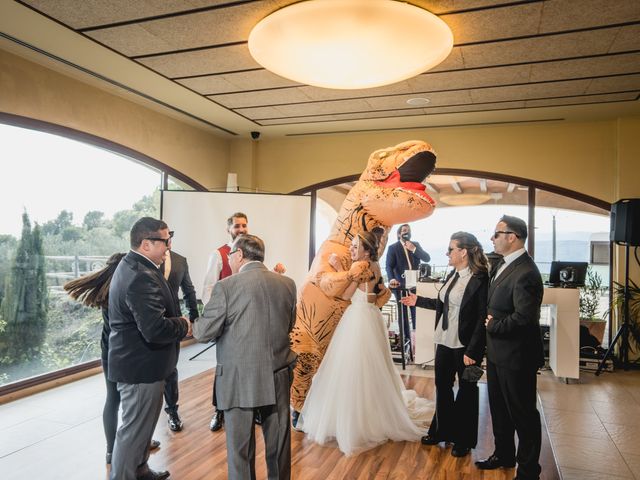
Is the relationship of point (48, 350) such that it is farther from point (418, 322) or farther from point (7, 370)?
point (418, 322)

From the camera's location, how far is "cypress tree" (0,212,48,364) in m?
3.96

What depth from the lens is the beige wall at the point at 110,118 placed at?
3.86m

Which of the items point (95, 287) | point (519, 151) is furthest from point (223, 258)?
point (519, 151)

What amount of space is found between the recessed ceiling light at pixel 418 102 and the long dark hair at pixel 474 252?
7.29 feet

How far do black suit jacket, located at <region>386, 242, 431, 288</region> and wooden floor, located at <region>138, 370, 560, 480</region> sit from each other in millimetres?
2622

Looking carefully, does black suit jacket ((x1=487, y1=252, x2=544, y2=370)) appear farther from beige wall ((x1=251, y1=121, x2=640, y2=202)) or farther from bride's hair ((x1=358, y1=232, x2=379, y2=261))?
beige wall ((x1=251, y1=121, x2=640, y2=202))

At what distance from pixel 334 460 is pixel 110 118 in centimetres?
392

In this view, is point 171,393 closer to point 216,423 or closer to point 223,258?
point 216,423

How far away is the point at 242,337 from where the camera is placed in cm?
210

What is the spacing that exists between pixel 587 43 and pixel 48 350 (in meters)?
5.11

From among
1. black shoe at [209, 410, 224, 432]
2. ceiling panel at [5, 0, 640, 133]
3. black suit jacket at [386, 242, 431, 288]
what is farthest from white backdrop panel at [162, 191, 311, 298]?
black shoe at [209, 410, 224, 432]

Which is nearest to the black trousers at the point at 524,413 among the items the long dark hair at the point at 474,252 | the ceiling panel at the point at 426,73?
the long dark hair at the point at 474,252

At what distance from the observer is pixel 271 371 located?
2.13 metres

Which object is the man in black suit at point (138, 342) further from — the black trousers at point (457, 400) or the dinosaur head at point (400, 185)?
the black trousers at point (457, 400)
